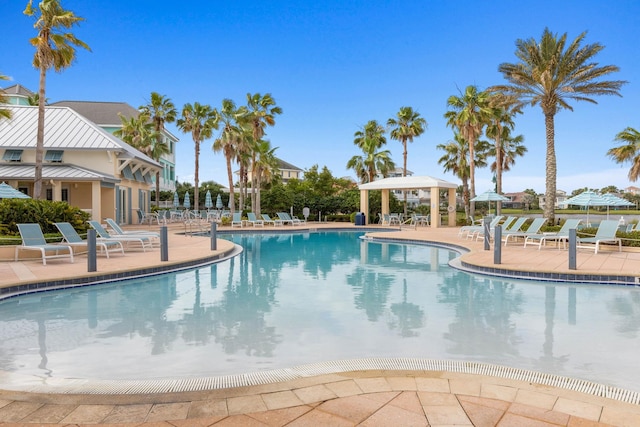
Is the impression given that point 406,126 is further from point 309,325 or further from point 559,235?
point 309,325

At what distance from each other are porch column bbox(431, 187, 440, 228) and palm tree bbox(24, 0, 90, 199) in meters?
18.6

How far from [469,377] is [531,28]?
2184cm

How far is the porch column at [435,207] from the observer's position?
25.7 m

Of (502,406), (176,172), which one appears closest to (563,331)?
(502,406)

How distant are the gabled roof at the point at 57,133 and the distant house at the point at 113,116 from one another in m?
16.2

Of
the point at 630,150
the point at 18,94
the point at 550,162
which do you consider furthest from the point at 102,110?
the point at 630,150

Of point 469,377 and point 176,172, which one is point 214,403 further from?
point 176,172

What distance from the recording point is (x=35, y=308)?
6820 mm

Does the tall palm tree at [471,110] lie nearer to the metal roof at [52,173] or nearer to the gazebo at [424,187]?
the gazebo at [424,187]

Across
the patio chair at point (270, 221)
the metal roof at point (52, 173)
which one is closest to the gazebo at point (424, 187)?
the patio chair at point (270, 221)

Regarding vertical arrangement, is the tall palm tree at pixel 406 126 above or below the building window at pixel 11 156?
above

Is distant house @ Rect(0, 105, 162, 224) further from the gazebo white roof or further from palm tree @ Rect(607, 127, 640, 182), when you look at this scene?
palm tree @ Rect(607, 127, 640, 182)

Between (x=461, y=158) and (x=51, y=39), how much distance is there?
26.9 metres

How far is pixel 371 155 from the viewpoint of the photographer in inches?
1303
